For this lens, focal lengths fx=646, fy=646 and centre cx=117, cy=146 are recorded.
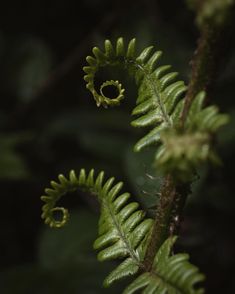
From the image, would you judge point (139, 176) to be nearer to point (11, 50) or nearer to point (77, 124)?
point (77, 124)

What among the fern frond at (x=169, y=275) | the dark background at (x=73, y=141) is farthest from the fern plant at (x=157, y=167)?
the dark background at (x=73, y=141)

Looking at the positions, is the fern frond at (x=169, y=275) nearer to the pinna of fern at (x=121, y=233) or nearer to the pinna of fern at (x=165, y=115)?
the pinna of fern at (x=121, y=233)

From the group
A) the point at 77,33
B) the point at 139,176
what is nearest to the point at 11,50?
the point at 77,33

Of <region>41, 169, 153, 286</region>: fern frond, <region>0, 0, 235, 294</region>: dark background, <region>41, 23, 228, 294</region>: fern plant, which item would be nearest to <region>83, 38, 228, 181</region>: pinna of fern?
<region>41, 23, 228, 294</region>: fern plant

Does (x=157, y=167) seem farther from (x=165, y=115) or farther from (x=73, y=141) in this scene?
(x=73, y=141)

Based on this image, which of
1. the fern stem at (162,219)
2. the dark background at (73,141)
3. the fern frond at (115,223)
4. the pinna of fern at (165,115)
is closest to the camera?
the pinna of fern at (165,115)

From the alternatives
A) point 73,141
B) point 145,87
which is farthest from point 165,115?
point 73,141
